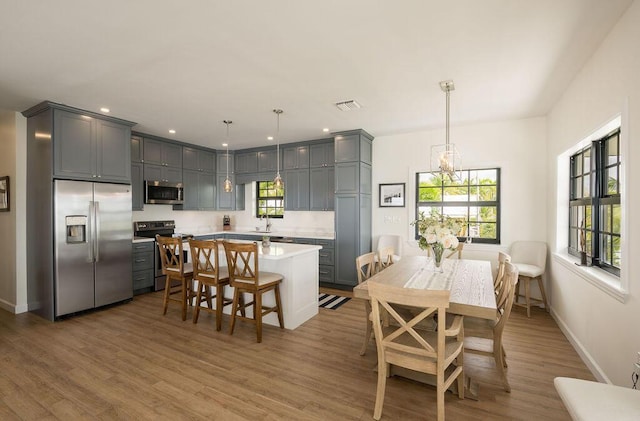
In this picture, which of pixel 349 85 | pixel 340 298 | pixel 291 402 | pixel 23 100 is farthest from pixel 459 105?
pixel 23 100

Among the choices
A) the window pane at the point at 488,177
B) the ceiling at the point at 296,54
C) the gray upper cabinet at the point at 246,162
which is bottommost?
the window pane at the point at 488,177

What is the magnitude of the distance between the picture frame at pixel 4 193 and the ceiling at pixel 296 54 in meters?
1.04

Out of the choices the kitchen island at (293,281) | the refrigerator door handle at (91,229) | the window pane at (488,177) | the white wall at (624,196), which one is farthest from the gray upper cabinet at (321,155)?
the refrigerator door handle at (91,229)

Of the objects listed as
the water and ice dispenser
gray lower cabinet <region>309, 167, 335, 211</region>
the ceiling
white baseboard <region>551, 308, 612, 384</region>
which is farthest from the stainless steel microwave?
white baseboard <region>551, 308, 612, 384</region>

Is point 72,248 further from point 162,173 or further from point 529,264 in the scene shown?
point 529,264

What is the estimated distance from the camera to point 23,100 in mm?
3648

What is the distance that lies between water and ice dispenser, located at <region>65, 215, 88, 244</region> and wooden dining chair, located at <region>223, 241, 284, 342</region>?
2.18 meters

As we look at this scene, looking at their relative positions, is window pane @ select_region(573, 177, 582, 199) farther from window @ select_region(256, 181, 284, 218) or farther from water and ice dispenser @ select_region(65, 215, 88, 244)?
water and ice dispenser @ select_region(65, 215, 88, 244)

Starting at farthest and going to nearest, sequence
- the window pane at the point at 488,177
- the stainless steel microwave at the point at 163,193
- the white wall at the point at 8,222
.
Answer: the stainless steel microwave at the point at 163,193, the window pane at the point at 488,177, the white wall at the point at 8,222

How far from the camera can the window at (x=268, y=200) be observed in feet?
22.3

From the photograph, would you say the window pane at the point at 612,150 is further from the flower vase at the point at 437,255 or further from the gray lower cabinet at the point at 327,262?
the gray lower cabinet at the point at 327,262

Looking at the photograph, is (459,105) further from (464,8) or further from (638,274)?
(638,274)

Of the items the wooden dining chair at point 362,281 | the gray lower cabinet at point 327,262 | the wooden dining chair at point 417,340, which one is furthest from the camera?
the gray lower cabinet at point 327,262

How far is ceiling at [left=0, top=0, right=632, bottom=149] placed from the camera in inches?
81.5
